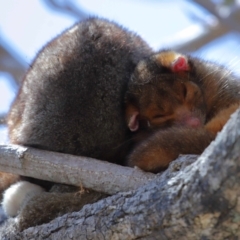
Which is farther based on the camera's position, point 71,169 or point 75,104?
point 75,104

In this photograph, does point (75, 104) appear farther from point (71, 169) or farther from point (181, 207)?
point (181, 207)

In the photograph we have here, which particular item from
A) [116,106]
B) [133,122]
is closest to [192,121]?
[133,122]

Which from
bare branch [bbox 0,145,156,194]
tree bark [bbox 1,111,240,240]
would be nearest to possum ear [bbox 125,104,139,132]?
bare branch [bbox 0,145,156,194]

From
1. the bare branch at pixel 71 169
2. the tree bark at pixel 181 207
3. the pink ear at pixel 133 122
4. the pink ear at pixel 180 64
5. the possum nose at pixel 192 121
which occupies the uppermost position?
the pink ear at pixel 180 64

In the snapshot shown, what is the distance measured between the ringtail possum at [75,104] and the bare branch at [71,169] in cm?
11

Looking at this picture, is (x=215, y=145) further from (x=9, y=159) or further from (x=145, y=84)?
(x=145, y=84)

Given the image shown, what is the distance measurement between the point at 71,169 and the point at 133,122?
57 centimetres

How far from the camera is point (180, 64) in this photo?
320cm

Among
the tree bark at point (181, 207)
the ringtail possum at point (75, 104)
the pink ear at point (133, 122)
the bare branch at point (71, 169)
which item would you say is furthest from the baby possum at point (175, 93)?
the tree bark at point (181, 207)

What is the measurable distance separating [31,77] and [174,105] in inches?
31.7

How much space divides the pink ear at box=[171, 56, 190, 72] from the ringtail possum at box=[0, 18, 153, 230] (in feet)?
1.21

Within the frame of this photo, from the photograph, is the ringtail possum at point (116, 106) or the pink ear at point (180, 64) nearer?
the ringtail possum at point (116, 106)

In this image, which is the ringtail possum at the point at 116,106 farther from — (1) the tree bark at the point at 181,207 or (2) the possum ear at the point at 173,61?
(1) the tree bark at the point at 181,207

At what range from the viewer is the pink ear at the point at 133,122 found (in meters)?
2.87
